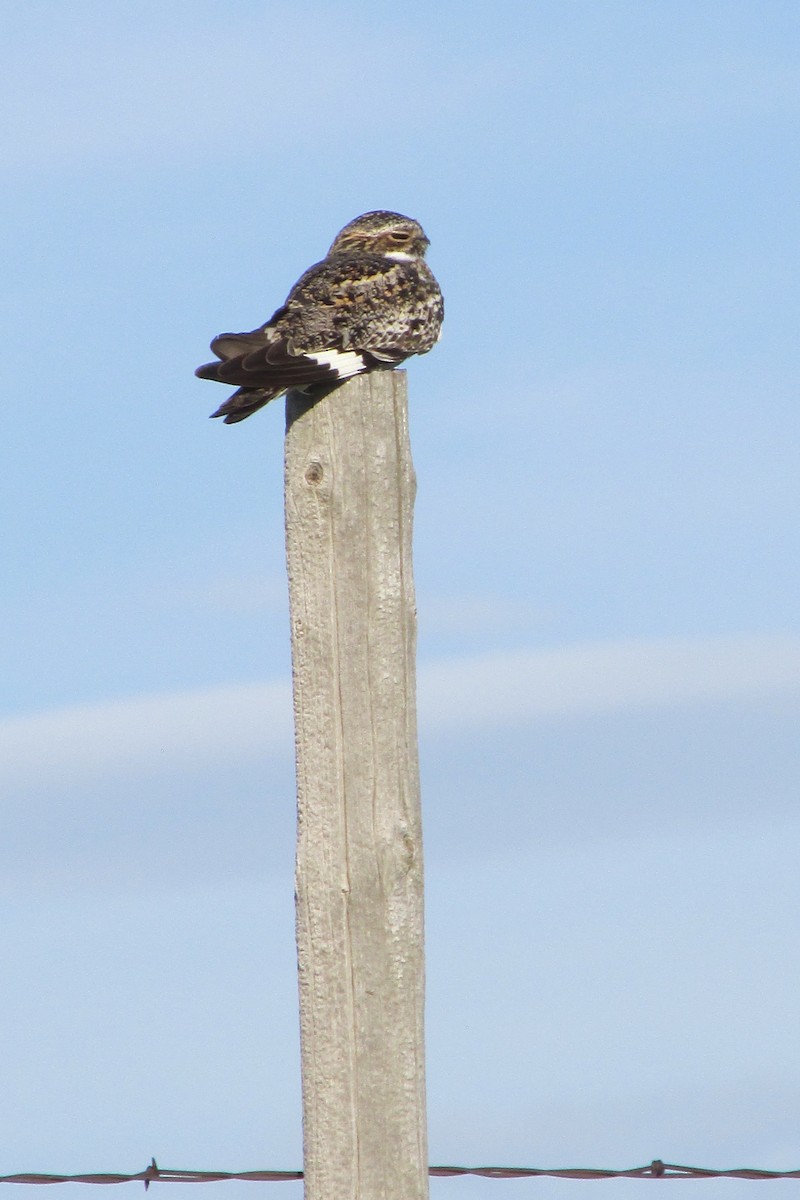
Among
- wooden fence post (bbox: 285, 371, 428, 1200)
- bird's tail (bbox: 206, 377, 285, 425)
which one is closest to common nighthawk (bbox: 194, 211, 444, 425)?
bird's tail (bbox: 206, 377, 285, 425)

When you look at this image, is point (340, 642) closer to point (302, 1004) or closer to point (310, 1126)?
point (302, 1004)

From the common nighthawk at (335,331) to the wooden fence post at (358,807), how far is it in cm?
49

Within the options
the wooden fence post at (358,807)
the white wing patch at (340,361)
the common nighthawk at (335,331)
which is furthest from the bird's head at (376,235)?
the wooden fence post at (358,807)

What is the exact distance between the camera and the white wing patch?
15.2 feet

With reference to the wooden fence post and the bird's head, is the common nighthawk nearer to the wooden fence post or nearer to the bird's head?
the bird's head

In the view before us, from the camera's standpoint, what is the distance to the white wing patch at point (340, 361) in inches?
183

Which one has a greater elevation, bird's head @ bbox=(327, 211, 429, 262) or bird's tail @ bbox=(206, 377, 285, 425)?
bird's head @ bbox=(327, 211, 429, 262)

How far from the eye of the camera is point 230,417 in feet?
16.4

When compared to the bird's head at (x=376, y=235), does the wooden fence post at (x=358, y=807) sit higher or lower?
lower

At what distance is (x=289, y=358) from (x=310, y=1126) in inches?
88.7

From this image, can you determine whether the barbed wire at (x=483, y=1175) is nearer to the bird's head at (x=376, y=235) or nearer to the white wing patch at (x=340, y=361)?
the white wing patch at (x=340, y=361)

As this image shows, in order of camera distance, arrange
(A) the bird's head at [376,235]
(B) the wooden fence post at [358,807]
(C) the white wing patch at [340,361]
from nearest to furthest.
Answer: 1. (B) the wooden fence post at [358,807]
2. (C) the white wing patch at [340,361]
3. (A) the bird's head at [376,235]

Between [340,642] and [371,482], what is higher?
[371,482]

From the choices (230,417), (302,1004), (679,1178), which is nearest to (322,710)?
Result: (302,1004)
